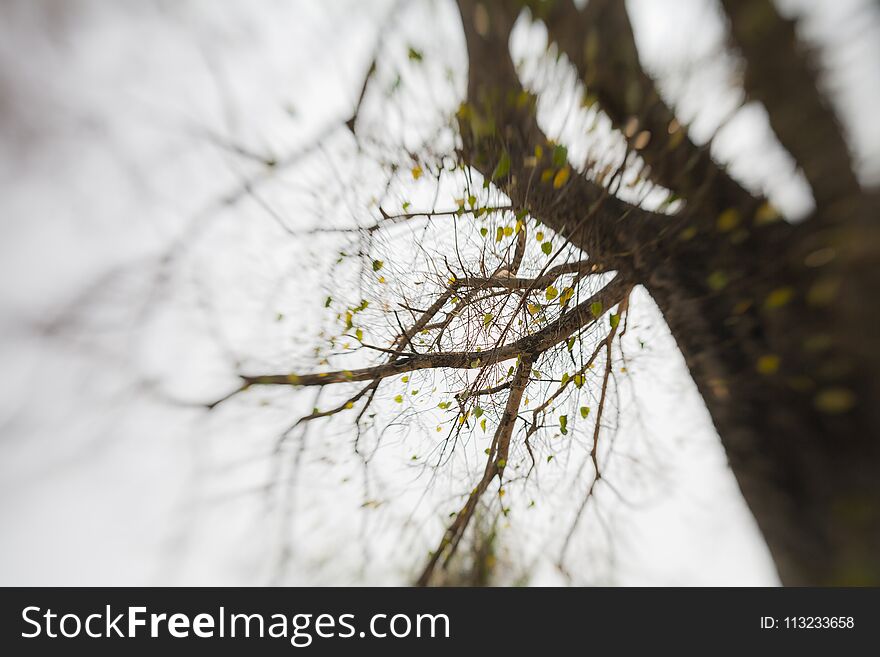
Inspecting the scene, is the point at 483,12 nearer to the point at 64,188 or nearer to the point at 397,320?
the point at 397,320

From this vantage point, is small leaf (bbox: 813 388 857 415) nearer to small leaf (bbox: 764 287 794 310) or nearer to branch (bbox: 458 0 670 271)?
small leaf (bbox: 764 287 794 310)

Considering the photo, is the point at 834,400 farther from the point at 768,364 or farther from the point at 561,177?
the point at 561,177

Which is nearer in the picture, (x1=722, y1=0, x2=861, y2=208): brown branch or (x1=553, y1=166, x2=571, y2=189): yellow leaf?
(x1=722, y1=0, x2=861, y2=208): brown branch

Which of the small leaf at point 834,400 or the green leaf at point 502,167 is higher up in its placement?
the green leaf at point 502,167

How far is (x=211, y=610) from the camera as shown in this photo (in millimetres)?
909

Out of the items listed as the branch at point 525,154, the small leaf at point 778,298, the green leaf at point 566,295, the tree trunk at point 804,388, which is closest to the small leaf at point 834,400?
the tree trunk at point 804,388

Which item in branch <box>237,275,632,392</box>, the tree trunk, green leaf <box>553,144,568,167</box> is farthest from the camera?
branch <box>237,275,632,392</box>

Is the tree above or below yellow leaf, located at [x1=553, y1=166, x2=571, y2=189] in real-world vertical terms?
below

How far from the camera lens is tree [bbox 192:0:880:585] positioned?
62 cm

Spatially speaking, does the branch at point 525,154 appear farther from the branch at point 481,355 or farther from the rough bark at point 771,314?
the branch at point 481,355

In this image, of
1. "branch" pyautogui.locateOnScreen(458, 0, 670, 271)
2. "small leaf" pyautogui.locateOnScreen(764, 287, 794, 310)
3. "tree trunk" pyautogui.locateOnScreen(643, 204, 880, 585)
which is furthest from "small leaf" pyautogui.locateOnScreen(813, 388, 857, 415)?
"branch" pyautogui.locateOnScreen(458, 0, 670, 271)

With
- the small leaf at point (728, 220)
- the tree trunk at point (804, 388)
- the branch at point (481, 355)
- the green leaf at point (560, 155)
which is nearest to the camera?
the tree trunk at point (804, 388)

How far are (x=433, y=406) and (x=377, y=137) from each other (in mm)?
815

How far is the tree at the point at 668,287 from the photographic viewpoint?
62cm
